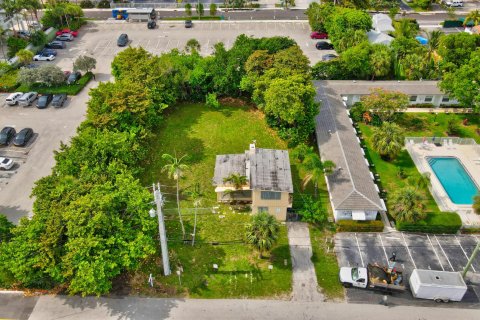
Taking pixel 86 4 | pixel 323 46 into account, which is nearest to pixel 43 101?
pixel 86 4

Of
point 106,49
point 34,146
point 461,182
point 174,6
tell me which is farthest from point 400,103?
point 174,6

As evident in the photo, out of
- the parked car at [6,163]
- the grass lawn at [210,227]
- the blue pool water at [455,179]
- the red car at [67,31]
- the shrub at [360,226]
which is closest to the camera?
the grass lawn at [210,227]

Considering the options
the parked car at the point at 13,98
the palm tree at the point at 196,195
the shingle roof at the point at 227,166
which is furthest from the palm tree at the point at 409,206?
the parked car at the point at 13,98

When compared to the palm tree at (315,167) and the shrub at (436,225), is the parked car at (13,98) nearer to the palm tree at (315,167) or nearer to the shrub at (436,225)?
the palm tree at (315,167)

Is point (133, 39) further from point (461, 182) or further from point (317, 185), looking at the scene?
point (461, 182)

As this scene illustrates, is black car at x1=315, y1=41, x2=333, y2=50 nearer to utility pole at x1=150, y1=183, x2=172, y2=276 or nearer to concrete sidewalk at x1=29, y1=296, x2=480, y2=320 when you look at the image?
utility pole at x1=150, y1=183, x2=172, y2=276

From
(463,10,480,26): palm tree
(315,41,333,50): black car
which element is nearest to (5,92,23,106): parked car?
(315,41,333,50): black car
